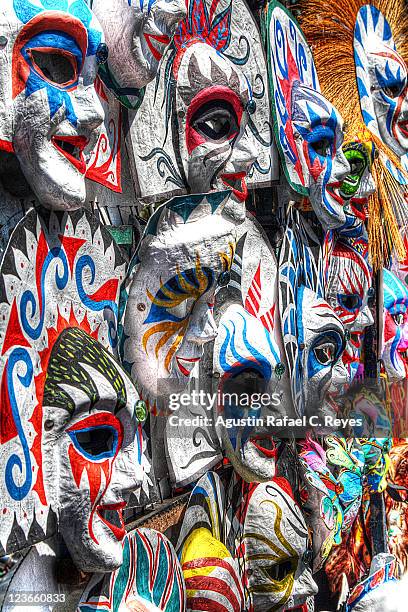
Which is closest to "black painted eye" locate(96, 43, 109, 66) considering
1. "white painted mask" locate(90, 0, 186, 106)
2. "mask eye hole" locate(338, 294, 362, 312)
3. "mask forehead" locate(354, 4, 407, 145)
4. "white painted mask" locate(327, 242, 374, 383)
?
"white painted mask" locate(90, 0, 186, 106)

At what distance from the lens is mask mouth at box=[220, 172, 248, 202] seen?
4.35 feet

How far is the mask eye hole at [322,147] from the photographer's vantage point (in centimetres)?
170

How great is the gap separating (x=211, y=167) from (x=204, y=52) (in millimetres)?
150

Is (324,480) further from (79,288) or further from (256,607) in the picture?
(79,288)

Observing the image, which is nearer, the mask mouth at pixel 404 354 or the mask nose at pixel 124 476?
the mask nose at pixel 124 476

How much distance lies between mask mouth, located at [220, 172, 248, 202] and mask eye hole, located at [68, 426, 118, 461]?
17.0 inches


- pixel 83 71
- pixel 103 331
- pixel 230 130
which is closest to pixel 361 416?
pixel 230 130

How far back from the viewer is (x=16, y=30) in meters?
0.86

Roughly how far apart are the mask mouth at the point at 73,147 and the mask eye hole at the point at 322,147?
31.5 inches

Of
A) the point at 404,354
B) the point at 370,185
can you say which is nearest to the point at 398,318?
the point at 404,354

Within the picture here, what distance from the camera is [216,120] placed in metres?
1.27

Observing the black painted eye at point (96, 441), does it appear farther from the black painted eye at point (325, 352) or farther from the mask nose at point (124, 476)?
the black painted eye at point (325, 352)

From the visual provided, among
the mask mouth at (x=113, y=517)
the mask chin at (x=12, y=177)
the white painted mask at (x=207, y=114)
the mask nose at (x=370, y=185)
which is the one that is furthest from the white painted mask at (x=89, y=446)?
the mask nose at (x=370, y=185)

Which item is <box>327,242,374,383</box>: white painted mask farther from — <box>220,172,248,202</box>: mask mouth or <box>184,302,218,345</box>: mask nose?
<box>184,302,218,345</box>: mask nose
